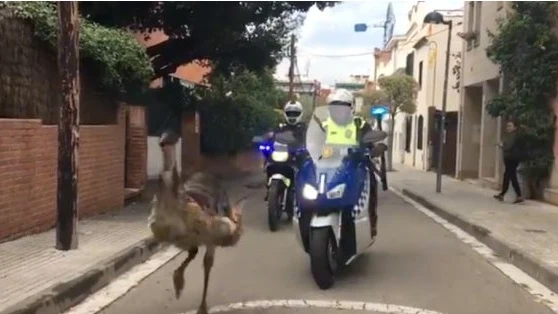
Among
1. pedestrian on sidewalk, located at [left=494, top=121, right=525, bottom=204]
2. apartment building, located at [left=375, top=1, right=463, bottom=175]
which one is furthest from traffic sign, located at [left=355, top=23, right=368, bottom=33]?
pedestrian on sidewalk, located at [left=494, top=121, right=525, bottom=204]

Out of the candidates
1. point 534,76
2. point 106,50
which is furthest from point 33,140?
point 534,76

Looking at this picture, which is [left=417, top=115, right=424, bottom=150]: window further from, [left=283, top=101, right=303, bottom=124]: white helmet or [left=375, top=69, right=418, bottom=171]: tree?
[left=283, top=101, right=303, bottom=124]: white helmet

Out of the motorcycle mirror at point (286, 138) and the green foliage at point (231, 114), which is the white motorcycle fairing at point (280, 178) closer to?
the motorcycle mirror at point (286, 138)

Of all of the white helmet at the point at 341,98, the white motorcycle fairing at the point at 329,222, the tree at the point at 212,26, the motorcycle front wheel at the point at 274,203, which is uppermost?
the tree at the point at 212,26

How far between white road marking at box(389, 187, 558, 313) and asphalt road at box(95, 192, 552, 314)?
105mm

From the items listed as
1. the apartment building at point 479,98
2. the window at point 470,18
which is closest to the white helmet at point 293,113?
the apartment building at point 479,98

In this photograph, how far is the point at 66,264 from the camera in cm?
772

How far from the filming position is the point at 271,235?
1097 centimetres

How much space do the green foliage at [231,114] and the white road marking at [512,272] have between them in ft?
40.6

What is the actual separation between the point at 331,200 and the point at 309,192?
8.5 inches

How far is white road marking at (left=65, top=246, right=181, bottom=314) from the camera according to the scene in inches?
257

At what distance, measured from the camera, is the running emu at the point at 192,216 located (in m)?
5.81

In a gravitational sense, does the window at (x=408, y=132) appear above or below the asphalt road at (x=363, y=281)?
above

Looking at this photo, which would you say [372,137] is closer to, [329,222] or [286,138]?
[329,222]
